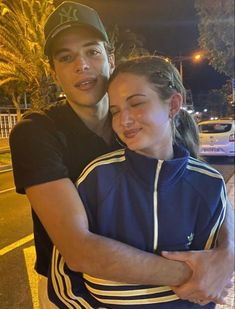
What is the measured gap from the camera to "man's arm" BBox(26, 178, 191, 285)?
1.19 metres

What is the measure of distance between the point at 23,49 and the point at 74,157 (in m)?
2.78

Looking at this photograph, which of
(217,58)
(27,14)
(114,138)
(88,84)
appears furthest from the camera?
(217,58)

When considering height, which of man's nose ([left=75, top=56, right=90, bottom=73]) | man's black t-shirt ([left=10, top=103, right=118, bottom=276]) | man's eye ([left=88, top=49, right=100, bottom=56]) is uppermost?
man's eye ([left=88, top=49, right=100, bottom=56])

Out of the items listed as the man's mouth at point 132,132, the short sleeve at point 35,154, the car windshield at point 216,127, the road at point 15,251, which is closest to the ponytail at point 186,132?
the man's mouth at point 132,132

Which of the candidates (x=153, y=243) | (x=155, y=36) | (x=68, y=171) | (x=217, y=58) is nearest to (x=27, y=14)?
(x=155, y=36)

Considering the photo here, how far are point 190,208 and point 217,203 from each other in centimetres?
11

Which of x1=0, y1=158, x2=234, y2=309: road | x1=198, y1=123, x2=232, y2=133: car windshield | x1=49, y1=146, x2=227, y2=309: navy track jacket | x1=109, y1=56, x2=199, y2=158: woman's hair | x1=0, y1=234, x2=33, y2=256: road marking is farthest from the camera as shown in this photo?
x1=198, y1=123, x2=232, y2=133: car windshield

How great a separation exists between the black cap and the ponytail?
454mm

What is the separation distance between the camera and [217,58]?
8.18 meters

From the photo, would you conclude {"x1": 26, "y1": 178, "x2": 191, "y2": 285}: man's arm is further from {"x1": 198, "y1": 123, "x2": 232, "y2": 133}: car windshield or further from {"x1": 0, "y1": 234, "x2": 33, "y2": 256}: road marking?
{"x1": 198, "y1": 123, "x2": 232, "y2": 133}: car windshield

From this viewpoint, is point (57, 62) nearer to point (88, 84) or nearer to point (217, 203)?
point (88, 84)

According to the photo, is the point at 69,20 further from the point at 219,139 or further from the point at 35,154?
the point at 219,139

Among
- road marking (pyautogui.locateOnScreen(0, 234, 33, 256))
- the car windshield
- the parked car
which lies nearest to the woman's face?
road marking (pyautogui.locateOnScreen(0, 234, 33, 256))

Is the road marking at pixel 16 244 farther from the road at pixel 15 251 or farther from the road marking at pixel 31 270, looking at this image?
the road marking at pixel 31 270
